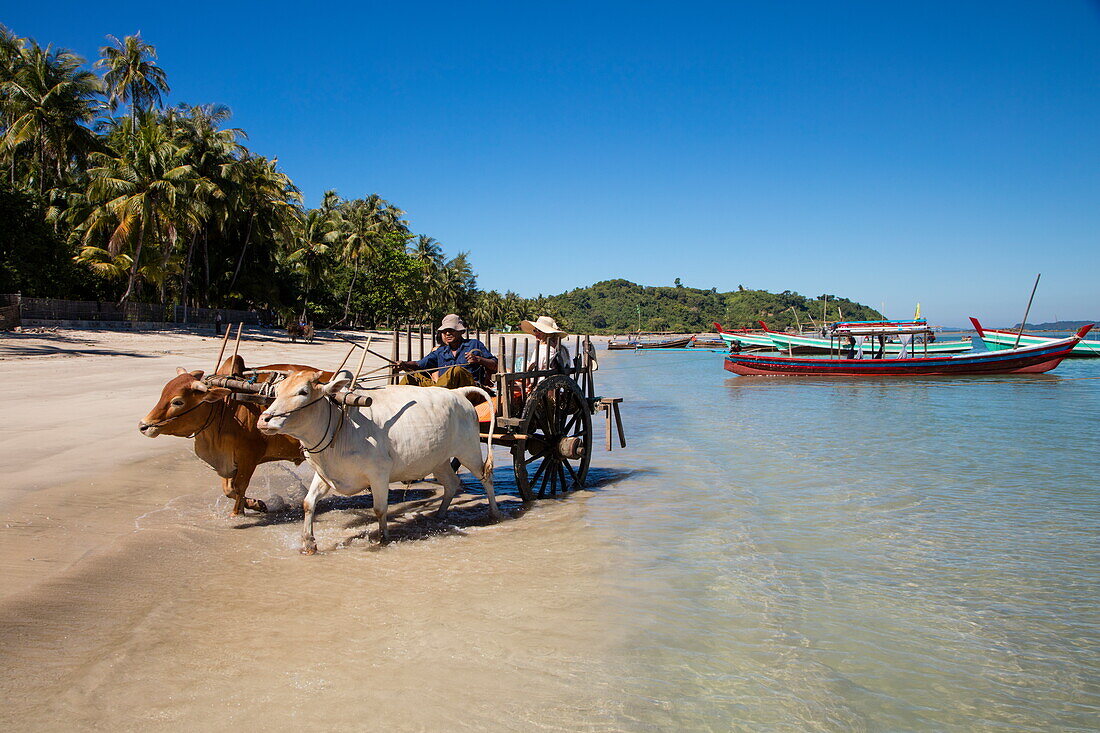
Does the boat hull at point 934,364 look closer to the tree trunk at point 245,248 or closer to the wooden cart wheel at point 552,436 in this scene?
the wooden cart wheel at point 552,436

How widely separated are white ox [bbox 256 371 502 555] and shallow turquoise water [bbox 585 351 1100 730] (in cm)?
192

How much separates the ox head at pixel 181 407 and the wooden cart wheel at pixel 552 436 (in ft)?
9.38

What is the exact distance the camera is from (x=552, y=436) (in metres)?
8.20

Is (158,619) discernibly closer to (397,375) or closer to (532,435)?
(397,375)

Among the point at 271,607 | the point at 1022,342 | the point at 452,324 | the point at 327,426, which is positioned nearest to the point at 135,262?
the point at 452,324

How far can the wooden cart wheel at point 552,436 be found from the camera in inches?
293

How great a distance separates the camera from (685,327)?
15550 cm

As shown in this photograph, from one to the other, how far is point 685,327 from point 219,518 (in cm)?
15255

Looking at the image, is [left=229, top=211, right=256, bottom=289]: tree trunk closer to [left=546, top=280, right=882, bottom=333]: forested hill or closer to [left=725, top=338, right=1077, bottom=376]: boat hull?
[left=725, top=338, right=1077, bottom=376]: boat hull

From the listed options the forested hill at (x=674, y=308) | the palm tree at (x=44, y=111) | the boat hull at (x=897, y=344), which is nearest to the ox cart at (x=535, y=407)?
the palm tree at (x=44, y=111)

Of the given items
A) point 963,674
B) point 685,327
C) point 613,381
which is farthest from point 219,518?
point 685,327

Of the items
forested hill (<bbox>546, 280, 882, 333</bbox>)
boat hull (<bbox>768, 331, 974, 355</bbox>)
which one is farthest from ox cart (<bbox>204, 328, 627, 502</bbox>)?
forested hill (<bbox>546, 280, 882, 333</bbox>)

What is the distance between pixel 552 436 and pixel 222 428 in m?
3.51

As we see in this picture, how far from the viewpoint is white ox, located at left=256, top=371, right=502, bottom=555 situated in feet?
17.2
